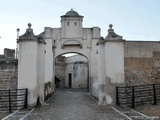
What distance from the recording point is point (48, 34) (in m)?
21.1

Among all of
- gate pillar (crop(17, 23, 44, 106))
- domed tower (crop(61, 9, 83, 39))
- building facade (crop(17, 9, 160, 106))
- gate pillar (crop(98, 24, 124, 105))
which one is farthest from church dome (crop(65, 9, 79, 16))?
gate pillar (crop(17, 23, 44, 106))

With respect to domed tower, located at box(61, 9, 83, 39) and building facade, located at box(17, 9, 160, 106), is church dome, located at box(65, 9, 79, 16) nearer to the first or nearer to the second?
domed tower, located at box(61, 9, 83, 39)

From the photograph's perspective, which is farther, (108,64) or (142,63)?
(142,63)

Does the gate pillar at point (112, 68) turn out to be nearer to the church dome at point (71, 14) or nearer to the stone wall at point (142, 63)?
the stone wall at point (142, 63)

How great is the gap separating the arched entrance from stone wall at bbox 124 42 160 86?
2080 cm

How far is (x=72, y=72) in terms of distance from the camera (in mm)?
36031

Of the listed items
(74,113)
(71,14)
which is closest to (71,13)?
(71,14)

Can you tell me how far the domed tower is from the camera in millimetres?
21188

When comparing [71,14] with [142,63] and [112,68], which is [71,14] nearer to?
[142,63]

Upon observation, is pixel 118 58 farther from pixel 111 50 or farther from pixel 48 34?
pixel 48 34

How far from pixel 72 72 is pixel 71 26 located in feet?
51.4

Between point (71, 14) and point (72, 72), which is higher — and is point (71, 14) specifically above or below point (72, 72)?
above

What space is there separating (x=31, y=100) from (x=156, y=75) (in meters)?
6.94

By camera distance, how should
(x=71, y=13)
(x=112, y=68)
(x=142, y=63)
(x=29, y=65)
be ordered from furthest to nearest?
(x=71, y=13) → (x=142, y=63) → (x=112, y=68) → (x=29, y=65)
